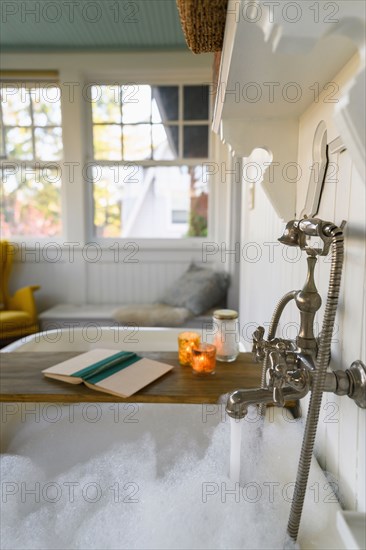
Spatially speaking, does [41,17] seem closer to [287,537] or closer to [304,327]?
[304,327]

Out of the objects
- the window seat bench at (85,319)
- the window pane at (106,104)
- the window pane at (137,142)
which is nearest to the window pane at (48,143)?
the window pane at (106,104)

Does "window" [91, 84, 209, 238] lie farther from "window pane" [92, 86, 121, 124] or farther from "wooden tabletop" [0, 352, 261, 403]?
"wooden tabletop" [0, 352, 261, 403]

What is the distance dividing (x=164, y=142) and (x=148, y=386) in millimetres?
2841

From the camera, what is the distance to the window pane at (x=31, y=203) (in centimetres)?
Answer: 347

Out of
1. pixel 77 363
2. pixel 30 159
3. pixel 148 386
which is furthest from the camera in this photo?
pixel 30 159

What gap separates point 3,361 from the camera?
1.13 m

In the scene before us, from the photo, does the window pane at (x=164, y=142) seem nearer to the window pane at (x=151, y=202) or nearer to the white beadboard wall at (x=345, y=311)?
the window pane at (x=151, y=202)

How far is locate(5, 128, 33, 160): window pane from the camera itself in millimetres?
3441

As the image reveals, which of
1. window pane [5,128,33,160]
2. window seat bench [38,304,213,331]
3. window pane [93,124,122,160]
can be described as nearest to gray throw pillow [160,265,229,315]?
window seat bench [38,304,213,331]

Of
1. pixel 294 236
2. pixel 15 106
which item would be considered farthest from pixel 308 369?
pixel 15 106

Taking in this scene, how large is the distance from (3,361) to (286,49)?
1070mm

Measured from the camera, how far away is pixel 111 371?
103cm

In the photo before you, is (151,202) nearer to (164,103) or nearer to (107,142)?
(107,142)

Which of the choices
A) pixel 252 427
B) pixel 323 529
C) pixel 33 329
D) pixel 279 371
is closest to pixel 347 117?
pixel 279 371
